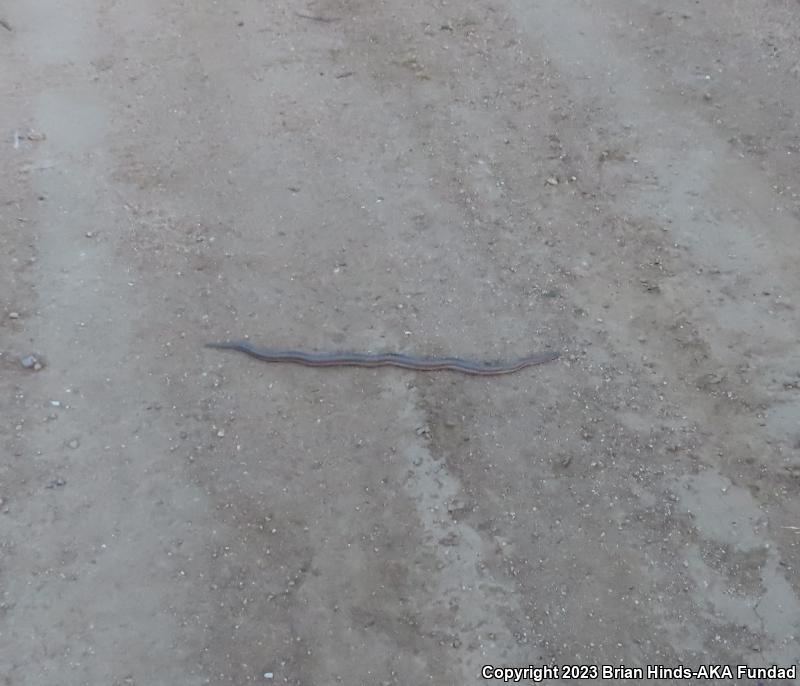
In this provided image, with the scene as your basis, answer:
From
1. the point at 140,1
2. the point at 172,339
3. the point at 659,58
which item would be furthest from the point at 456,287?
the point at 140,1

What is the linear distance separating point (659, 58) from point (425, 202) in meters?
3.79

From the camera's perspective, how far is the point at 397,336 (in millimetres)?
6965

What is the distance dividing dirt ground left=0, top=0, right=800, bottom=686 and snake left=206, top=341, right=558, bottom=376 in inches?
3.4

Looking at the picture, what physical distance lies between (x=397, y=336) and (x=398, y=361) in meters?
A: 0.32

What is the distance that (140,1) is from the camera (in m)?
10.7

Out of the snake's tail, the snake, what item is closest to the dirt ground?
the snake

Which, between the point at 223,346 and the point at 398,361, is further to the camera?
the point at 223,346

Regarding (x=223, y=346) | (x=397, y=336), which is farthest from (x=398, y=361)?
(x=223, y=346)

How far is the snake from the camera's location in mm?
6703

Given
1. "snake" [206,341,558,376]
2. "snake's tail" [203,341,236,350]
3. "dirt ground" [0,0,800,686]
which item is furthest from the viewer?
"snake's tail" [203,341,236,350]

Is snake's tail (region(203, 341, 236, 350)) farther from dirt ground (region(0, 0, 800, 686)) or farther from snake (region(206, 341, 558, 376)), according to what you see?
dirt ground (region(0, 0, 800, 686))

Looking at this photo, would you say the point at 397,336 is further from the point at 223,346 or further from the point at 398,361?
the point at 223,346

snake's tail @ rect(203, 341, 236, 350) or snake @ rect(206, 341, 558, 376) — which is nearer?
snake @ rect(206, 341, 558, 376)

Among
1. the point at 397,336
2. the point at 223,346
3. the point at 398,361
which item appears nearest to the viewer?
the point at 398,361
